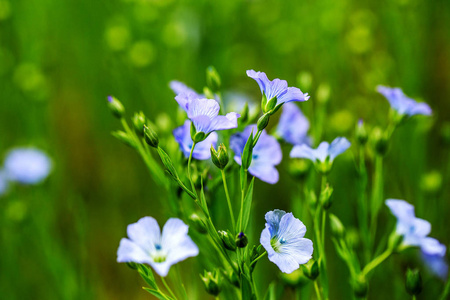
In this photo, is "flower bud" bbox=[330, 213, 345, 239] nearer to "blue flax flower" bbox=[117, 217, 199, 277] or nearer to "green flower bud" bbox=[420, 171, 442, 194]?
"blue flax flower" bbox=[117, 217, 199, 277]

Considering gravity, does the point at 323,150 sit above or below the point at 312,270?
above

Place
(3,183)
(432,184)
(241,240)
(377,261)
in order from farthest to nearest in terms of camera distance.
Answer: (3,183) → (432,184) → (377,261) → (241,240)

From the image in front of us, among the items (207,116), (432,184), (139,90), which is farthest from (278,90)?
(139,90)

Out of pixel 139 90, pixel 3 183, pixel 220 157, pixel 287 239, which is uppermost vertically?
pixel 220 157

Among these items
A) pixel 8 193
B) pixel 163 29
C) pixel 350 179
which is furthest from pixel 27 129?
pixel 350 179

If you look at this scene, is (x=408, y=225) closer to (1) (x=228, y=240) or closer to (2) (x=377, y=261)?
(2) (x=377, y=261)

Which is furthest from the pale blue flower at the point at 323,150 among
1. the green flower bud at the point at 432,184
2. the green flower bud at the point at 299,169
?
the green flower bud at the point at 432,184

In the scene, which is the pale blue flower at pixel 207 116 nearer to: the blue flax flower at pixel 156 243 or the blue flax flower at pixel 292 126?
the blue flax flower at pixel 156 243

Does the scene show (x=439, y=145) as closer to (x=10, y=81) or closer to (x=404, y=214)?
(x=404, y=214)
